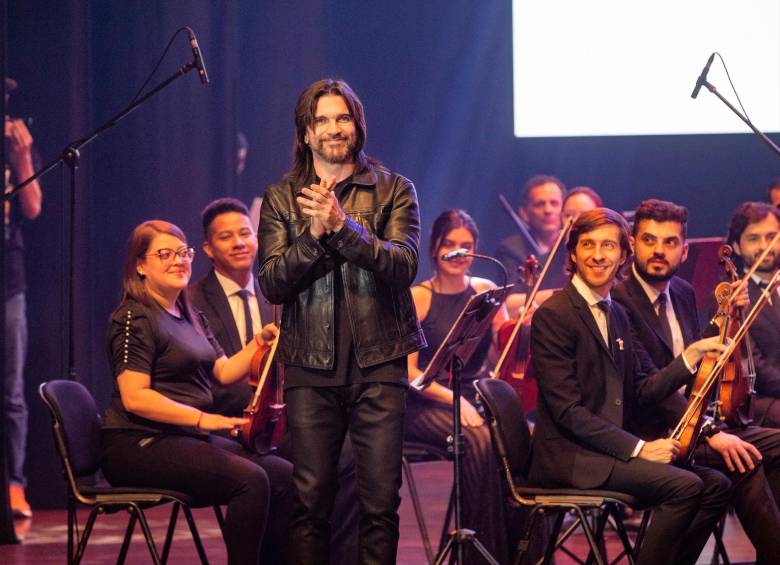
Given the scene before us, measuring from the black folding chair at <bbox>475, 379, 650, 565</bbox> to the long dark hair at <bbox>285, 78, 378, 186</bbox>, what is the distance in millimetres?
811

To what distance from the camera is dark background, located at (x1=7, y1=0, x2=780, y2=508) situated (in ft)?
18.7

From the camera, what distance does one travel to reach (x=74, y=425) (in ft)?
11.3

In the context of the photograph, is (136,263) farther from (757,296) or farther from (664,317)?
(757,296)

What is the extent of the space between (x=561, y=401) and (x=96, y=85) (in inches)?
136

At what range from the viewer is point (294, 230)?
3.02m

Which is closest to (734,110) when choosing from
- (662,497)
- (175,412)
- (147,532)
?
(662,497)

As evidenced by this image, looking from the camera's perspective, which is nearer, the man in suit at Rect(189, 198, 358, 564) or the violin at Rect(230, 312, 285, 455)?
the violin at Rect(230, 312, 285, 455)

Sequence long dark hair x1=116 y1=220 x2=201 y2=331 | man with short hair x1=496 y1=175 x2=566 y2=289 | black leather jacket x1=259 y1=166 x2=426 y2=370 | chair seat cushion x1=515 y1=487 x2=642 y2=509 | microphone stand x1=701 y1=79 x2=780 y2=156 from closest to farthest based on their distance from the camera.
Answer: black leather jacket x1=259 y1=166 x2=426 y2=370
chair seat cushion x1=515 y1=487 x2=642 y2=509
long dark hair x1=116 y1=220 x2=201 y2=331
microphone stand x1=701 y1=79 x2=780 y2=156
man with short hair x1=496 y1=175 x2=566 y2=289

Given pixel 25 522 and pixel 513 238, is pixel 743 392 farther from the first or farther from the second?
pixel 25 522

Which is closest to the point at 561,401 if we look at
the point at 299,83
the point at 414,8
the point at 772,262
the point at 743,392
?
the point at 743,392

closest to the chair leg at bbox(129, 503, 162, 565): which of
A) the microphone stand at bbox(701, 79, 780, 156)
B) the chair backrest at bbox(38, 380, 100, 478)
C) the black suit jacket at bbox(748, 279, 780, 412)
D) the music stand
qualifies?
the chair backrest at bbox(38, 380, 100, 478)

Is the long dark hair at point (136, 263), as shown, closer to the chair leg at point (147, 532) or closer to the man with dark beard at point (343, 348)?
the chair leg at point (147, 532)

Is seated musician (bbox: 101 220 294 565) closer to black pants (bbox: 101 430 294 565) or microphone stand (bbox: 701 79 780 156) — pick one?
black pants (bbox: 101 430 294 565)

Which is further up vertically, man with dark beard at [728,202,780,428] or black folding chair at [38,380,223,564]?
man with dark beard at [728,202,780,428]
